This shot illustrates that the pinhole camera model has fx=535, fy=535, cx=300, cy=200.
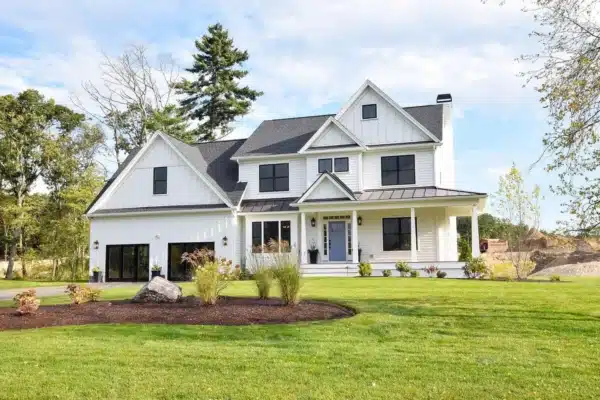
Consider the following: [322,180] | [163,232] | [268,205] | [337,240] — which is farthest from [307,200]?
[163,232]

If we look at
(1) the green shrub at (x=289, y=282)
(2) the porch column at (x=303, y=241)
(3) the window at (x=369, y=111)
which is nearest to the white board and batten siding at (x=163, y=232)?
(2) the porch column at (x=303, y=241)

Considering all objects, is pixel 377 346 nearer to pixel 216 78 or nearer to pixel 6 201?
pixel 6 201

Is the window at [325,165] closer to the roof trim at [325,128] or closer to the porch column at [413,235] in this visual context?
the roof trim at [325,128]

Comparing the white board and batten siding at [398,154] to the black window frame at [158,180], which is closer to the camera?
the white board and batten siding at [398,154]

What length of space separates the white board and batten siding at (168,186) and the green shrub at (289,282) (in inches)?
586

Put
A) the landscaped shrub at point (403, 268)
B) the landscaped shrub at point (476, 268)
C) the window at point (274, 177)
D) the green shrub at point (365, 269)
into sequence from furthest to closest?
the window at point (274, 177) < the green shrub at point (365, 269) < the landscaped shrub at point (403, 268) < the landscaped shrub at point (476, 268)

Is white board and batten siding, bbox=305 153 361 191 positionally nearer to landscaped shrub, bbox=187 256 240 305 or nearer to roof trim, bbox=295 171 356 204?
roof trim, bbox=295 171 356 204

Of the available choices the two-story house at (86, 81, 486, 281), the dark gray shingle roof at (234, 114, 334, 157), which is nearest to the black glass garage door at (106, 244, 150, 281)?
the two-story house at (86, 81, 486, 281)

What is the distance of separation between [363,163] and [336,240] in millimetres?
3951

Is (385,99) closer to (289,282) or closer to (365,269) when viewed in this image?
(365,269)

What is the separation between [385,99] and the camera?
2564cm

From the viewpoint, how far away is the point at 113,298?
14258mm

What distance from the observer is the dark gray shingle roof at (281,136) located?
27203mm

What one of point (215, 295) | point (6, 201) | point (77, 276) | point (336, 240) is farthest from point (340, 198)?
point (6, 201)
